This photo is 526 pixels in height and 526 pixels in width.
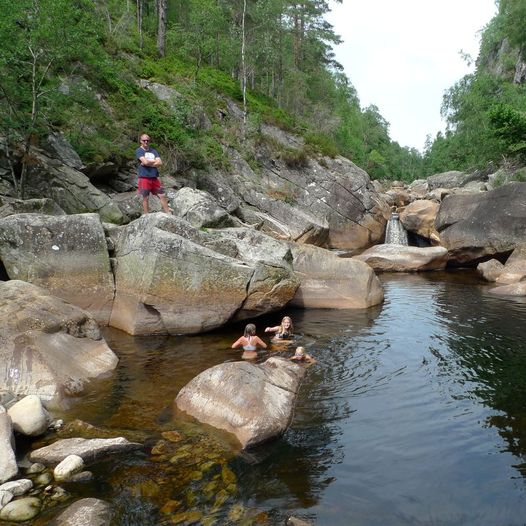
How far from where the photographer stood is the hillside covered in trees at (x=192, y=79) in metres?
15.0

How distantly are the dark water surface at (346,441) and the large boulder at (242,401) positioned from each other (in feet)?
0.75

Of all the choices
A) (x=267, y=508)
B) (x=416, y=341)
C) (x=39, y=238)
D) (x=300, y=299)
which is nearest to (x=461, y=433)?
(x=267, y=508)

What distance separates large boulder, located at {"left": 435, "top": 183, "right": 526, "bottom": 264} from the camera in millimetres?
21734

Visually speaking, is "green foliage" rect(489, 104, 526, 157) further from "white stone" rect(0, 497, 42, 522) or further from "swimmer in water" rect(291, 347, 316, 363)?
"white stone" rect(0, 497, 42, 522)

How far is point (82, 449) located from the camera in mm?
6254

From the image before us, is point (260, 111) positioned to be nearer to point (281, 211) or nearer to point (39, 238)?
point (281, 211)

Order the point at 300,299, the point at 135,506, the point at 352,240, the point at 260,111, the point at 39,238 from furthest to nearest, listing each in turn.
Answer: the point at 260,111, the point at 352,240, the point at 300,299, the point at 39,238, the point at 135,506

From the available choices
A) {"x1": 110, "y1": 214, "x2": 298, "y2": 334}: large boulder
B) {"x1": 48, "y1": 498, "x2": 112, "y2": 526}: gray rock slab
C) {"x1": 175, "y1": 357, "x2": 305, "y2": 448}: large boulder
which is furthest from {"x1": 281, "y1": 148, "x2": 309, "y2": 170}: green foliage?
{"x1": 48, "y1": 498, "x2": 112, "y2": 526}: gray rock slab

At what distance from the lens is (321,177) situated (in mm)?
32188

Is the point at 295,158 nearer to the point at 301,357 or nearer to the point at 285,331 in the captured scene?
the point at 285,331

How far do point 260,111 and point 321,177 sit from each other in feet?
24.5

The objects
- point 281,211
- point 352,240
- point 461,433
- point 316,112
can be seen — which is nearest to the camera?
point 461,433

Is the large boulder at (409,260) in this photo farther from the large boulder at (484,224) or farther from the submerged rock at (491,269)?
the submerged rock at (491,269)

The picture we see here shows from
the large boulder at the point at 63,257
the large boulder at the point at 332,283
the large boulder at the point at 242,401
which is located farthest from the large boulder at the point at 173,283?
the large boulder at the point at 242,401
